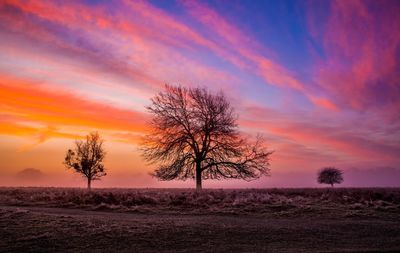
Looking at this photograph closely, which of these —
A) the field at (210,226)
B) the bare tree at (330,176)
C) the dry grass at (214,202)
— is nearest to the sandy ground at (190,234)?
the field at (210,226)

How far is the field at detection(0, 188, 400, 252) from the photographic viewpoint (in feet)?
51.4

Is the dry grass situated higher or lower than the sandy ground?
higher

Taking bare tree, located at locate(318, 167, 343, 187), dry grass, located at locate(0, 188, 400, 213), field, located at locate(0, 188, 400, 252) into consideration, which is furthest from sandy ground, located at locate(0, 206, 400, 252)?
bare tree, located at locate(318, 167, 343, 187)

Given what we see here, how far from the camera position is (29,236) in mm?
16734

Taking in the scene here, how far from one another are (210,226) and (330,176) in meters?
50.8

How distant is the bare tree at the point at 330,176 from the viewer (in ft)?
211

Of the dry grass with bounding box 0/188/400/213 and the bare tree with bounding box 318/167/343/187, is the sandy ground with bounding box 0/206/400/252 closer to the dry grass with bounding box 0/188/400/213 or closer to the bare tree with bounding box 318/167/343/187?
the dry grass with bounding box 0/188/400/213

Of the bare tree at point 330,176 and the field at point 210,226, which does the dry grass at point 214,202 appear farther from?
the bare tree at point 330,176

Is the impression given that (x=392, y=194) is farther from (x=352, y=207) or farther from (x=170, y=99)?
(x=170, y=99)

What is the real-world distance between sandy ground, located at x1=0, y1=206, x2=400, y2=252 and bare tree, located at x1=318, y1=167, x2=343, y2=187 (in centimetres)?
4557

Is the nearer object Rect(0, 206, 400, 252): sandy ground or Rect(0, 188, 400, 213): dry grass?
Rect(0, 206, 400, 252): sandy ground

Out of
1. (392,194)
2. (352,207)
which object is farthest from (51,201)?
(392,194)

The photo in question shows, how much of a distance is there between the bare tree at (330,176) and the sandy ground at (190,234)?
45.6 metres

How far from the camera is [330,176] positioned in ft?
211
